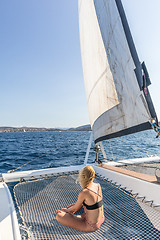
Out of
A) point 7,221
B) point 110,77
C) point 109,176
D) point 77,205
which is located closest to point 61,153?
point 109,176

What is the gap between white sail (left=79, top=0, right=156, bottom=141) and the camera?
280 centimetres

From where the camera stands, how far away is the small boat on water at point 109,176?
1.83 m

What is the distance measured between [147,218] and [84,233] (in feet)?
2.64

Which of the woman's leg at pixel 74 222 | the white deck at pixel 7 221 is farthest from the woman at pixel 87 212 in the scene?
the white deck at pixel 7 221

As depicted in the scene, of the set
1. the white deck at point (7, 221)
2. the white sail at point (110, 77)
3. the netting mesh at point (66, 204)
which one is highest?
the white sail at point (110, 77)

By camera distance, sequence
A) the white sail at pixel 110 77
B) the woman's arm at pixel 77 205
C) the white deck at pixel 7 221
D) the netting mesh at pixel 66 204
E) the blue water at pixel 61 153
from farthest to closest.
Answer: the blue water at pixel 61 153
the white sail at pixel 110 77
the woman's arm at pixel 77 205
the netting mesh at pixel 66 204
the white deck at pixel 7 221

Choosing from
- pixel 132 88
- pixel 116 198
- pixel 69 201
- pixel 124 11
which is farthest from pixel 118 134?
pixel 124 11

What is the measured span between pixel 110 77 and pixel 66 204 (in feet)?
7.92

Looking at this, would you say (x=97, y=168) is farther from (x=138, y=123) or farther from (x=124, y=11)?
(x=124, y=11)

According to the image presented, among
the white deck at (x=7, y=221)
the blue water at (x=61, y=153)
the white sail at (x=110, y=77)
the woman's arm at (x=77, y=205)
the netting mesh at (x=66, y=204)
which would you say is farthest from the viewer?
the blue water at (x=61, y=153)

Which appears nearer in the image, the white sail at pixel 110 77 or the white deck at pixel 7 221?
the white deck at pixel 7 221

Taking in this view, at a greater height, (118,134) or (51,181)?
(118,134)

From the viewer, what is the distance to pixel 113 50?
3221 millimetres

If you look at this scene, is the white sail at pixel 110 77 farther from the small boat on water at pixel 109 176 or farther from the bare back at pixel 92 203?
the bare back at pixel 92 203
